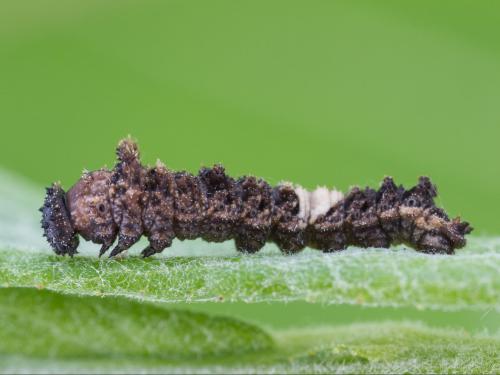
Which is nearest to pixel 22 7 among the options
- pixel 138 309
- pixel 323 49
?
pixel 323 49

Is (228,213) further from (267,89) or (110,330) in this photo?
(267,89)

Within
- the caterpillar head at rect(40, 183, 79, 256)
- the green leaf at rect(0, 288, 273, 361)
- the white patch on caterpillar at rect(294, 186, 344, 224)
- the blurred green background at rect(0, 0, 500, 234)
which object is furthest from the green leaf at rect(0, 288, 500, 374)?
the blurred green background at rect(0, 0, 500, 234)

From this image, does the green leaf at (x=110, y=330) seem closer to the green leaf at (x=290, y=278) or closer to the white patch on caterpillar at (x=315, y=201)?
the green leaf at (x=290, y=278)

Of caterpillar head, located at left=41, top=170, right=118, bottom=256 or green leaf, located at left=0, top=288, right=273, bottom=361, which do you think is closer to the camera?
green leaf, located at left=0, top=288, right=273, bottom=361

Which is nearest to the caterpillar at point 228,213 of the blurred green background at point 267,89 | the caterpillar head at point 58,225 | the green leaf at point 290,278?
the caterpillar head at point 58,225

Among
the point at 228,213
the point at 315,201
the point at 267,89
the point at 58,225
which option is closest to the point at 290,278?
the point at 228,213

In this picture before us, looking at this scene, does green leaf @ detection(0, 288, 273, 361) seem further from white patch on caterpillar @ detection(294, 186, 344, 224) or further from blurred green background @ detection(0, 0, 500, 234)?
blurred green background @ detection(0, 0, 500, 234)
